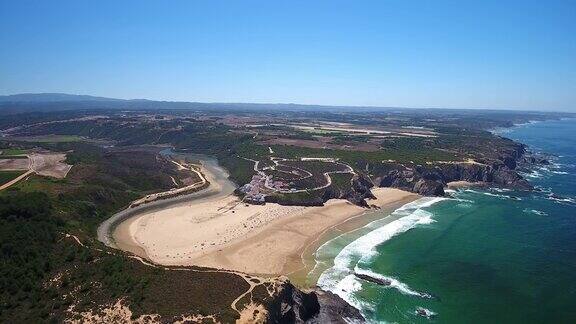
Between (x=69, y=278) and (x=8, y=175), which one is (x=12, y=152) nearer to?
(x=8, y=175)

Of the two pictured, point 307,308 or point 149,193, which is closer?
point 307,308

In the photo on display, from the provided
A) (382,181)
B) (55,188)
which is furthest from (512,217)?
(55,188)

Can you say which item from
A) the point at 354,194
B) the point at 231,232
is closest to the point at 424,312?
the point at 231,232

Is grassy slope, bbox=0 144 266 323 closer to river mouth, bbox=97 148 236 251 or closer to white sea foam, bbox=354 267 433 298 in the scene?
river mouth, bbox=97 148 236 251

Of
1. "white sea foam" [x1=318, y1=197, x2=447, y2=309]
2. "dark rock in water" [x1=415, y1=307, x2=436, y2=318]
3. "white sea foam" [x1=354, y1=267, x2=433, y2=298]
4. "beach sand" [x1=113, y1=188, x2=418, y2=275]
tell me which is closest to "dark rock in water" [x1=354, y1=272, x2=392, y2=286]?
"white sea foam" [x1=354, y1=267, x2=433, y2=298]

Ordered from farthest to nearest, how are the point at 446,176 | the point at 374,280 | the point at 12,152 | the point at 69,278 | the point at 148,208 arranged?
the point at 12,152 → the point at 446,176 → the point at 148,208 → the point at 374,280 → the point at 69,278

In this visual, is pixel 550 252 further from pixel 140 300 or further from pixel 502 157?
pixel 502 157

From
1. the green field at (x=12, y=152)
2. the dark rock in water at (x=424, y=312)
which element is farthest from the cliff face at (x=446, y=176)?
the green field at (x=12, y=152)
